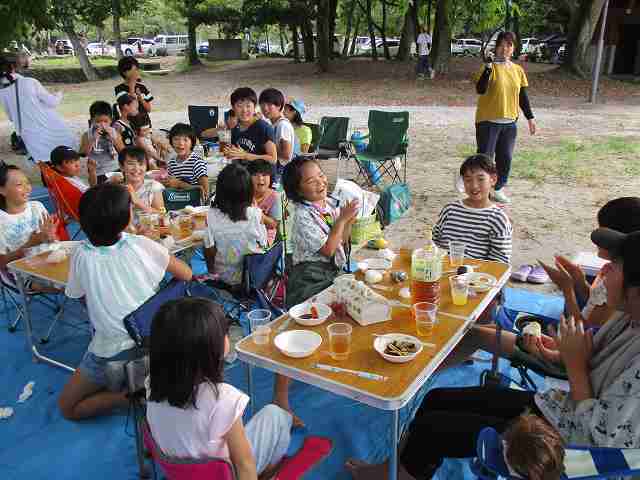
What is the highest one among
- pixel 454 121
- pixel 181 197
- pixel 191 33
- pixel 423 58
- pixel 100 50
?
pixel 191 33

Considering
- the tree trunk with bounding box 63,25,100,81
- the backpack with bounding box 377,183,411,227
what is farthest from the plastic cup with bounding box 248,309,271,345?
the tree trunk with bounding box 63,25,100,81

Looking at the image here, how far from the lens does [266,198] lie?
14.7ft

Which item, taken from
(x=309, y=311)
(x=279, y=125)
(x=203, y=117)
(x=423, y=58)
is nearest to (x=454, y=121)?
(x=203, y=117)

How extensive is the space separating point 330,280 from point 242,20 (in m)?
27.2

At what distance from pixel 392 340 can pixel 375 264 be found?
0.81m

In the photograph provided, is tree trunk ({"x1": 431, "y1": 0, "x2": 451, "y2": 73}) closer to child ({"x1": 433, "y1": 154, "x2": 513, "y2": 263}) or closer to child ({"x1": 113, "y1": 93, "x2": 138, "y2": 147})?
child ({"x1": 113, "y1": 93, "x2": 138, "y2": 147})

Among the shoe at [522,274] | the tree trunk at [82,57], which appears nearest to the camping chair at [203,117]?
the shoe at [522,274]

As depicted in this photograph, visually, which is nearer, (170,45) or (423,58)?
(423,58)

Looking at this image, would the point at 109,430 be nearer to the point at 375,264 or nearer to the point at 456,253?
the point at 375,264

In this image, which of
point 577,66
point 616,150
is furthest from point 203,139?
point 577,66

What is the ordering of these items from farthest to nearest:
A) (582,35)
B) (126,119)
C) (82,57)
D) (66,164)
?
(82,57)
(582,35)
(126,119)
(66,164)

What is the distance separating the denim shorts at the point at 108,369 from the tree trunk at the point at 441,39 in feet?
58.8

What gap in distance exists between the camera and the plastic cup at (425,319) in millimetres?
2244

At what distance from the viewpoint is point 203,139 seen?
794 cm
